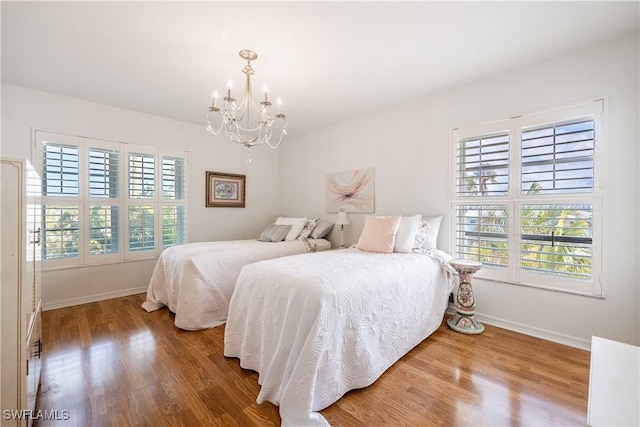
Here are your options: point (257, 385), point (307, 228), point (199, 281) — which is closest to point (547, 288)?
point (257, 385)

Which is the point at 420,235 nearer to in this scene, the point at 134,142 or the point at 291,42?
the point at 291,42

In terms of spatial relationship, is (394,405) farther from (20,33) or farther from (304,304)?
(20,33)

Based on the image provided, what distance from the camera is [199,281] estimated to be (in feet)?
8.14

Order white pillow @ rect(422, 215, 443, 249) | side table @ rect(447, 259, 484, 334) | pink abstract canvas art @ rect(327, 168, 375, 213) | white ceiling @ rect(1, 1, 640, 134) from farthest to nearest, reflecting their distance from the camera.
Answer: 1. pink abstract canvas art @ rect(327, 168, 375, 213)
2. white pillow @ rect(422, 215, 443, 249)
3. side table @ rect(447, 259, 484, 334)
4. white ceiling @ rect(1, 1, 640, 134)

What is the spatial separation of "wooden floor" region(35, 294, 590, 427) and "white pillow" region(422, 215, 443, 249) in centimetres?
85

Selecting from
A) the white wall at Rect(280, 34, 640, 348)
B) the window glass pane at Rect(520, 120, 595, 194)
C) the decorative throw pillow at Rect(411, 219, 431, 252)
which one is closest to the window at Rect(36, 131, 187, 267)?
the white wall at Rect(280, 34, 640, 348)

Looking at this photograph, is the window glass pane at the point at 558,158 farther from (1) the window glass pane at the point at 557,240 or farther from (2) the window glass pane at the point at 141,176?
(2) the window glass pane at the point at 141,176

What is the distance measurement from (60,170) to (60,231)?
701 mm

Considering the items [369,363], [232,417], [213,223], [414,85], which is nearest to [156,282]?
[213,223]

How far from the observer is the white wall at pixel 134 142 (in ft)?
9.12

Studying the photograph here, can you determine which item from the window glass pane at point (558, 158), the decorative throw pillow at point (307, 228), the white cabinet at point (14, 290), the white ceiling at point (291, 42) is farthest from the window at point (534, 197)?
the white cabinet at point (14, 290)

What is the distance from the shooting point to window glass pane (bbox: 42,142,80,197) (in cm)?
287

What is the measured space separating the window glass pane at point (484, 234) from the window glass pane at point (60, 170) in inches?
173

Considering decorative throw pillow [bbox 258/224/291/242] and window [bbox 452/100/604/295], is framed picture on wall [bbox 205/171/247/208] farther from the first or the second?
window [bbox 452/100/604/295]
